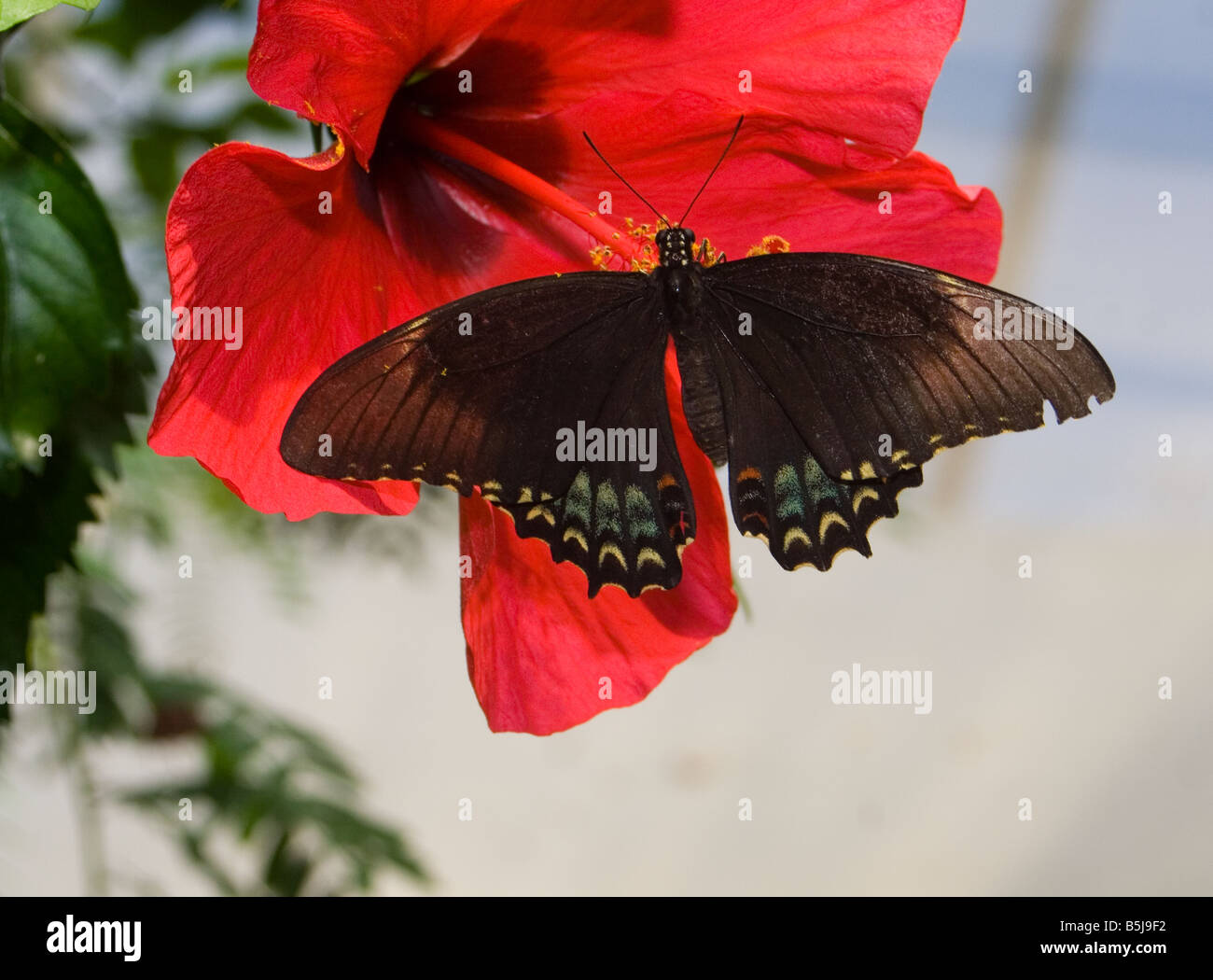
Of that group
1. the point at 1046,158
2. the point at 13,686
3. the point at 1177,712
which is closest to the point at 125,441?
the point at 13,686

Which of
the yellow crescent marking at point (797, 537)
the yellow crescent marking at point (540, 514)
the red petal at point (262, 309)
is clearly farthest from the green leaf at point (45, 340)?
the yellow crescent marking at point (797, 537)

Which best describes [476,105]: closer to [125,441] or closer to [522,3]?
[522,3]

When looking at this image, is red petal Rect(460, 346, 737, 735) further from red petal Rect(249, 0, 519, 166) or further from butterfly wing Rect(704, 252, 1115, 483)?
red petal Rect(249, 0, 519, 166)

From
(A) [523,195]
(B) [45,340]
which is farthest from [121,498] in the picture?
(A) [523,195]

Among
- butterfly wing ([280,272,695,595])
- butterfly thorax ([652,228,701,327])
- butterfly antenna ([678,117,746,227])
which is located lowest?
butterfly wing ([280,272,695,595])

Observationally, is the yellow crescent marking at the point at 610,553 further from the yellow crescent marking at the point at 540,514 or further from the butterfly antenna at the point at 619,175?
the butterfly antenna at the point at 619,175

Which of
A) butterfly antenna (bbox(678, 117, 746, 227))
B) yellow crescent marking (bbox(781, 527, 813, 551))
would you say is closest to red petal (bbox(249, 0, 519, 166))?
butterfly antenna (bbox(678, 117, 746, 227))

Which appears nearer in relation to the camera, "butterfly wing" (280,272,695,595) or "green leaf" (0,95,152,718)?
"butterfly wing" (280,272,695,595)
